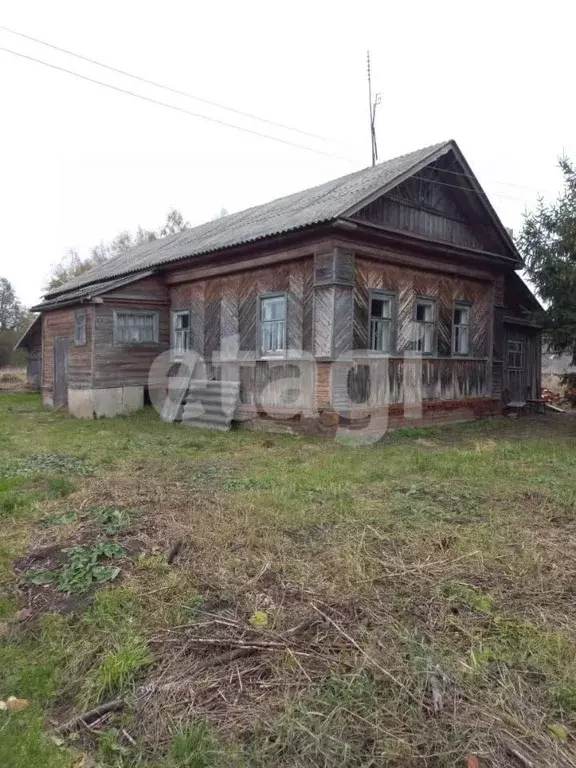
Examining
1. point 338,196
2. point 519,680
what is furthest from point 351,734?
point 338,196

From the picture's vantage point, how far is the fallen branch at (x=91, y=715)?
7.97 ft

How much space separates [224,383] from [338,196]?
16.0 ft

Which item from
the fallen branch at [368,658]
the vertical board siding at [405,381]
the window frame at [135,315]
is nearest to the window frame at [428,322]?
the vertical board siding at [405,381]

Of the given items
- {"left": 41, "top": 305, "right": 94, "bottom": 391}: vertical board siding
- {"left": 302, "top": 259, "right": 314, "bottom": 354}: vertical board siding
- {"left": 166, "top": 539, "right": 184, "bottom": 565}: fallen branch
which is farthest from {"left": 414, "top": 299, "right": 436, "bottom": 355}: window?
{"left": 166, "top": 539, "right": 184, "bottom": 565}: fallen branch

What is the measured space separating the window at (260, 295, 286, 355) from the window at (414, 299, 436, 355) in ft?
10.2

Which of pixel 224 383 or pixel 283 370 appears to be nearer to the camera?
pixel 283 370

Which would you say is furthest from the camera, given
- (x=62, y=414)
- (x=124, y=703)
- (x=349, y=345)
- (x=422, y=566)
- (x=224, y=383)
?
(x=62, y=414)

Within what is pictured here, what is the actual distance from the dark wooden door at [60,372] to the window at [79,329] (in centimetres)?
113

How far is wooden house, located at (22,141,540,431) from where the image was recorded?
10547 millimetres

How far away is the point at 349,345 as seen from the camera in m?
10.5

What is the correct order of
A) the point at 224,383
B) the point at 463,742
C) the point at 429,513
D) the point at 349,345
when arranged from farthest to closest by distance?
the point at 224,383
the point at 349,345
the point at 429,513
the point at 463,742

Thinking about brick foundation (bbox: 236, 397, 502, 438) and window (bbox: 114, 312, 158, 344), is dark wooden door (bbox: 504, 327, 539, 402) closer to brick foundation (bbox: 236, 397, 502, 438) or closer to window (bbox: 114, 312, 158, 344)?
brick foundation (bbox: 236, 397, 502, 438)

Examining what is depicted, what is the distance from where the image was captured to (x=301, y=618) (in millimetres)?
3189

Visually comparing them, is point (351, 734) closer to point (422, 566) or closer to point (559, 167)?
point (422, 566)
